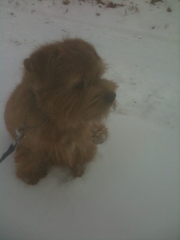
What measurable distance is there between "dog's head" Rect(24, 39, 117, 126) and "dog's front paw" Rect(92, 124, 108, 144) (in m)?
0.92

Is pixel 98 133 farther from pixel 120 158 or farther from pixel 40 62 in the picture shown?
pixel 40 62

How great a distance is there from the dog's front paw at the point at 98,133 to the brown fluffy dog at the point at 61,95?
0.63 meters

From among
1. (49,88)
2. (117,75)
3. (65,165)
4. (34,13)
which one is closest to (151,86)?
(117,75)

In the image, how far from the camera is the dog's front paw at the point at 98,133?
9.18ft

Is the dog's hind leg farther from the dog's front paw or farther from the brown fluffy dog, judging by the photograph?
the dog's front paw

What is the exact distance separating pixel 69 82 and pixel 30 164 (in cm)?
123

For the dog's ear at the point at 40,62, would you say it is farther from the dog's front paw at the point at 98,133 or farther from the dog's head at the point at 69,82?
the dog's front paw at the point at 98,133

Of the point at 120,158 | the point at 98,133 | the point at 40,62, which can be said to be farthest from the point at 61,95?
the point at 120,158

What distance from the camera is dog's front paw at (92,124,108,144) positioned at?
9.18 feet

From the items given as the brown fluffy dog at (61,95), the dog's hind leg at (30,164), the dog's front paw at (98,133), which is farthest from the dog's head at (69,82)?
the dog's front paw at (98,133)

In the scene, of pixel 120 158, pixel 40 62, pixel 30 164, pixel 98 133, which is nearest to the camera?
pixel 40 62

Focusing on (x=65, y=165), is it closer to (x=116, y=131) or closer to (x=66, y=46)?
(x=116, y=131)

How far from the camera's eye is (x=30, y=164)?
2.35 metres

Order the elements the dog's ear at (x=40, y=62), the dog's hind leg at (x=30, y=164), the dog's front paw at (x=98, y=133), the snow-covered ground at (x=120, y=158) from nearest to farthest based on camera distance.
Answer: the dog's ear at (x=40, y=62) → the snow-covered ground at (x=120, y=158) → the dog's hind leg at (x=30, y=164) → the dog's front paw at (x=98, y=133)
